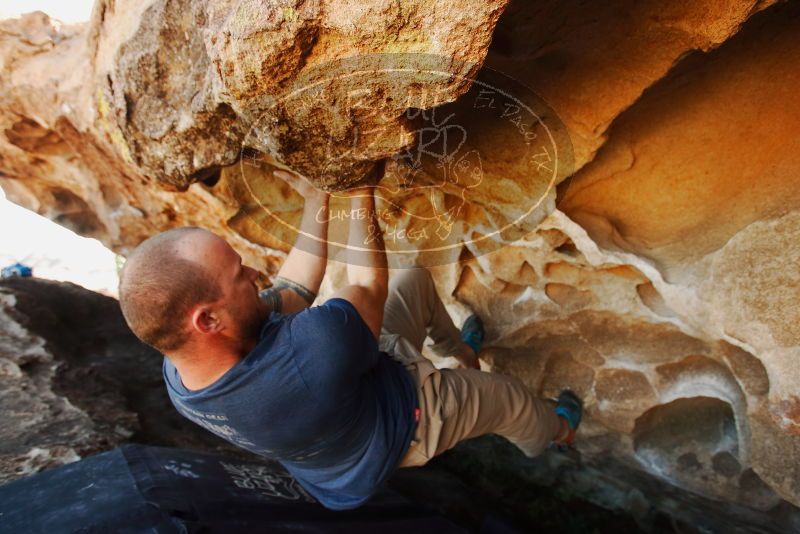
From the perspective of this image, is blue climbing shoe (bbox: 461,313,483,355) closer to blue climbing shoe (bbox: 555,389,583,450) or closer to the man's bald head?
blue climbing shoe (bbox: 555,389,583,450)

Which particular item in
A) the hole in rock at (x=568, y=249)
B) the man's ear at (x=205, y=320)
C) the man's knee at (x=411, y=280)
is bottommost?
the man's ear at (x=205, y=320)

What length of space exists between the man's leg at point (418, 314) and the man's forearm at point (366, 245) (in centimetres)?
42

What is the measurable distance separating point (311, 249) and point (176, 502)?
82 cm

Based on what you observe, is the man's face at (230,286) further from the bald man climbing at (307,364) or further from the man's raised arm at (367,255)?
the man's raised arm at (367,255)

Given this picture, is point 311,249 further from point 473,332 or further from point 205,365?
point 473,332

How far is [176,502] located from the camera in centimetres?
141

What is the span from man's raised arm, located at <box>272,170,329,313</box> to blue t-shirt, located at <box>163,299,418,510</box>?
9.8 inches

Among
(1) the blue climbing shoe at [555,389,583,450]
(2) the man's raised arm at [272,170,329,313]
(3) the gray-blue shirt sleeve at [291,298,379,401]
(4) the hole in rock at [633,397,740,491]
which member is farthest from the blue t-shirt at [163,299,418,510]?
(4) the hole in rock at [633,397,740,491]

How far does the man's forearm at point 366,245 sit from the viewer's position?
4.17ft

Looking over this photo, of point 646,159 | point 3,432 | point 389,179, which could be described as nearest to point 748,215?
point 646,159

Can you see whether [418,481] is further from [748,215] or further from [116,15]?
[116,15]

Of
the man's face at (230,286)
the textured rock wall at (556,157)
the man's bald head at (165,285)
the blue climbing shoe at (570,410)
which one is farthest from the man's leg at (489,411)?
the man's bald head at (165,285)

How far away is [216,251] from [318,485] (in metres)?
0.82

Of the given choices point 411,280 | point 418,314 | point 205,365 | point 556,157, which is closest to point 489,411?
point 418,314
